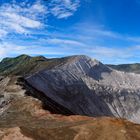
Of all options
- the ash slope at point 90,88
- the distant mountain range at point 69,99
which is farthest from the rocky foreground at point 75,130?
the ash slope at point 90,88

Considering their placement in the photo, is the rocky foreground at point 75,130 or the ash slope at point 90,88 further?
the ash slope at point 90,88

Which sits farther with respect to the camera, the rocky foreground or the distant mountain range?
the distant mountain range

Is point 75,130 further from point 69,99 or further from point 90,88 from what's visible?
point 90,88

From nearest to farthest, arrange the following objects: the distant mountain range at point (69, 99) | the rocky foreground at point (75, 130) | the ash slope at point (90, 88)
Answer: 1. the rocky foreground at point (75, 130)
2. the distant mountain range at point (69, 99)
3. the ash slope at point (90, 88)

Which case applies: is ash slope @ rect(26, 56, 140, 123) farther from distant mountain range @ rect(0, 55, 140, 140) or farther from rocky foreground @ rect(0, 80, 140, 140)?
rocky foreground @ rect(0, 80, 140, 140)

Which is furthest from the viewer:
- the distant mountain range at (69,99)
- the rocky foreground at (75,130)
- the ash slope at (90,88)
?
the ash slope at (90,88)

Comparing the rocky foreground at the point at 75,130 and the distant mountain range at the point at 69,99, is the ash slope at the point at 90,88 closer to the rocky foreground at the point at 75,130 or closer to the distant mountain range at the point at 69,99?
the distant mountain range at the point at 69,99

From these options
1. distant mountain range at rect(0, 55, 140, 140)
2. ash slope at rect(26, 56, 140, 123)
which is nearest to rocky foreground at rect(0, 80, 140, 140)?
distant mountain range at rect(0, 55, 140, 140)

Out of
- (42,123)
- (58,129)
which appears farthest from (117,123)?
(42,123)

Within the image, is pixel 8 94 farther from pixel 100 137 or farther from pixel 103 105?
pixel 103 105
